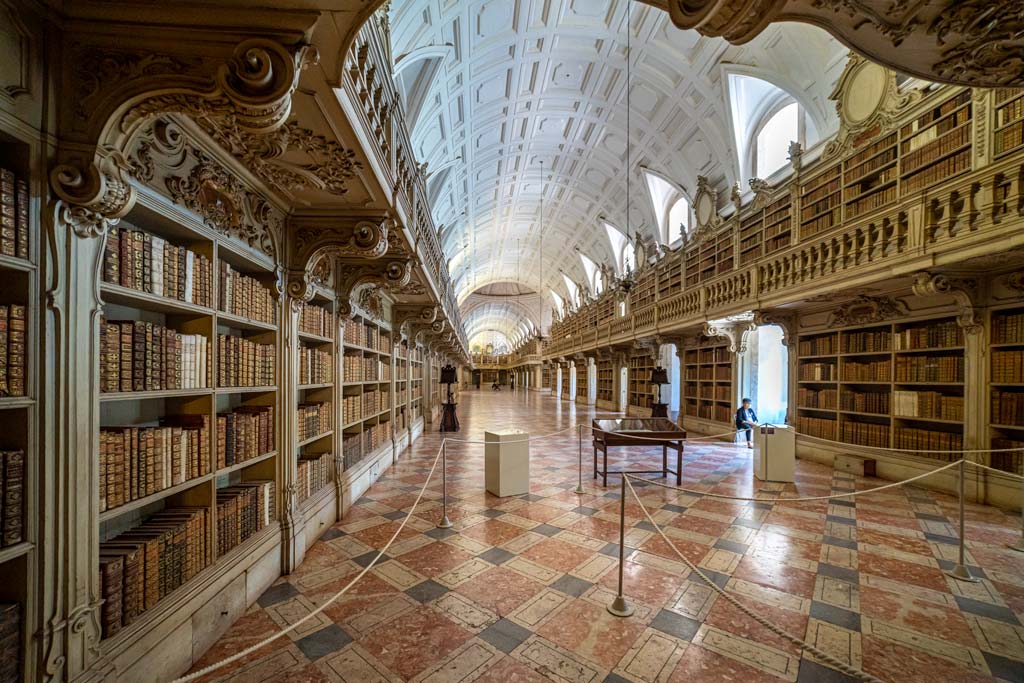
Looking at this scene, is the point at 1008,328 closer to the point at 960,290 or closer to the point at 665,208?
the point at 960,290

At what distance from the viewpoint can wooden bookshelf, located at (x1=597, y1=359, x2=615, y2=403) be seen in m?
20.9

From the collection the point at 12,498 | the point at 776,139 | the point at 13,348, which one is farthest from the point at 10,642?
the point at 776,139

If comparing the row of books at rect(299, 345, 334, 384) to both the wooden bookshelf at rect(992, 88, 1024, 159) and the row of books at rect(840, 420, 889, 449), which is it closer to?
the wooden bookshelf at rect(992, 88, 1024, 159)

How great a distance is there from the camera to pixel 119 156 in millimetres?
1886

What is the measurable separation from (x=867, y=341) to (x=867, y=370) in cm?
53

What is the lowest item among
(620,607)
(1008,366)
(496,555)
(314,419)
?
(496,555)

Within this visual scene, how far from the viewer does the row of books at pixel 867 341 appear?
7152mm

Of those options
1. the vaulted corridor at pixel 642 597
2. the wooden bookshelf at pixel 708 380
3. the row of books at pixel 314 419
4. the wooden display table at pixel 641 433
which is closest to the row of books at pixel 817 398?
the wooden bookshelf at pixel 708 380

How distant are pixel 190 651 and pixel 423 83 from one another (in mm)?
9608

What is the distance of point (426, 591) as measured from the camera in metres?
3.29

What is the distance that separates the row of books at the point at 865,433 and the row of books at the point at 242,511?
917cm

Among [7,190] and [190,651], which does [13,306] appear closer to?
[7,190]

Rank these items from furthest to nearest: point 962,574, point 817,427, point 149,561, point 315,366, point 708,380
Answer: point 708,380, point 817,427, point 315,366, point 962,574, point 149,561

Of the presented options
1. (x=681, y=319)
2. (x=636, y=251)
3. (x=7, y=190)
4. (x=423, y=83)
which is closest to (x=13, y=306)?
(x=7, y=190)
